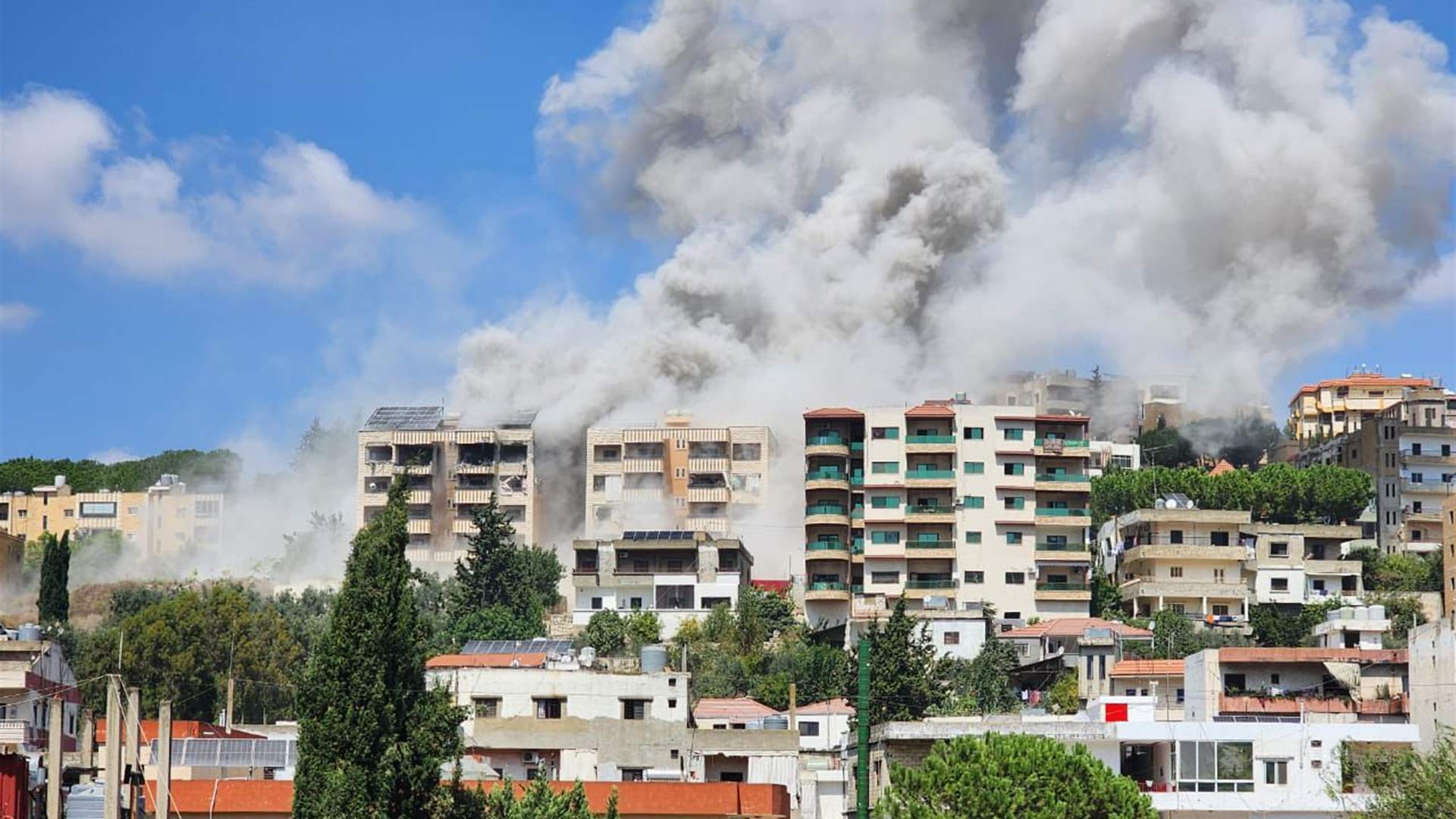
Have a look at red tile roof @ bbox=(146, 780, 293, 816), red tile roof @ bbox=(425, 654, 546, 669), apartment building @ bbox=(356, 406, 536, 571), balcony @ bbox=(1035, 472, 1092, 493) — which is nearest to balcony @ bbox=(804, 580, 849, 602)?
balcony @ bbox=(1035, 472, 1092, 493)

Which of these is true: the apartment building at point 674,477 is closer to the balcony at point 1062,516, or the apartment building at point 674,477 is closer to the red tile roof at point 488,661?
the balcony at point 1062,516

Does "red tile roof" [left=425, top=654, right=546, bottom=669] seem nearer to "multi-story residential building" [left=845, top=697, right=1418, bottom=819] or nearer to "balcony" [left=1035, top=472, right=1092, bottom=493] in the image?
"multi-story residential building" [left=845, top=697, right=1418, bottom=819]

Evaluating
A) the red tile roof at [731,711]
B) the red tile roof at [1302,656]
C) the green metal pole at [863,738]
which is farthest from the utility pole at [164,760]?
the red tile roof at [1302,656]

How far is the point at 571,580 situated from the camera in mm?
102250

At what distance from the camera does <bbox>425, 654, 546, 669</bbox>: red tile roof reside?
2781 inches

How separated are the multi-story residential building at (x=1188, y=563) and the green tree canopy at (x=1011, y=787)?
50252 mm

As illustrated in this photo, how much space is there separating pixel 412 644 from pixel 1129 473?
72.7 metres

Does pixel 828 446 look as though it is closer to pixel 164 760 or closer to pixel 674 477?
pixel 674 477

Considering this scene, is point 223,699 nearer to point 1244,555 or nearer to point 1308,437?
point 1244,555

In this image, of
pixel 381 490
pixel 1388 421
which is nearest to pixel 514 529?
pixel 381 490

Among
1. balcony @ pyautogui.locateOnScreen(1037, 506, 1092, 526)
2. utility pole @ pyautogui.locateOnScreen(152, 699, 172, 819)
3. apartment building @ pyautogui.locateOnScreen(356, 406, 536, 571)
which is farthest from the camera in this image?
apartment building @ pyautogui.locateOnScreen(356, 406, 536, 571)

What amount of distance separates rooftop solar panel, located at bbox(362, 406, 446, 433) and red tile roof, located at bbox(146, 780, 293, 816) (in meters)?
67.2

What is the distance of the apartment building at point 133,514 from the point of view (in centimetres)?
12875

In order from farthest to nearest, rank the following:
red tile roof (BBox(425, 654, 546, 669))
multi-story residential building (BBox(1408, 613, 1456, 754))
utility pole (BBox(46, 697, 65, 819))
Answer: red tile roof (BBox(425, 654, 546, 669)) → multi-story residential building (BBox(1408, 613, 1456, 754)) → utility pole (BBox(46, 697, 65, 819))
